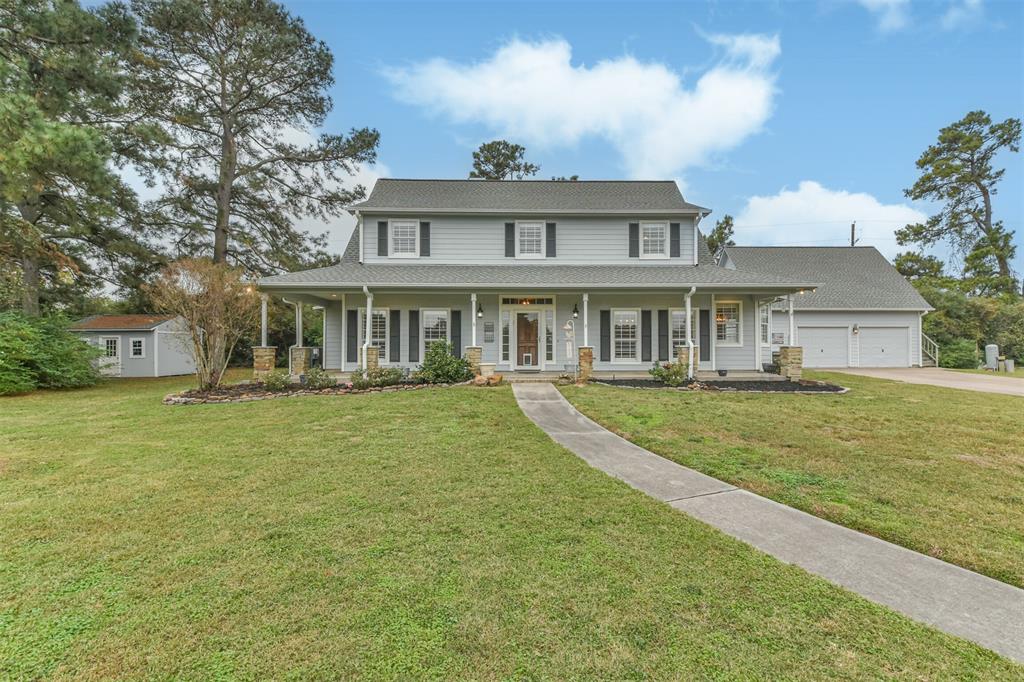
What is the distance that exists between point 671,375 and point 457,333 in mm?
6768

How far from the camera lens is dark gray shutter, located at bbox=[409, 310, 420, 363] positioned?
1345 cm

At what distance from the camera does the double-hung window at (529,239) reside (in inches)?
558

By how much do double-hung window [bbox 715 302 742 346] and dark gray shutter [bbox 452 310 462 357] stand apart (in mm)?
8673

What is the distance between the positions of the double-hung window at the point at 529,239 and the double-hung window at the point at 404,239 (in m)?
3.50

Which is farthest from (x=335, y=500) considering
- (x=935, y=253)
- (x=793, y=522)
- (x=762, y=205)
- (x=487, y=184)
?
(x=935, y=253)

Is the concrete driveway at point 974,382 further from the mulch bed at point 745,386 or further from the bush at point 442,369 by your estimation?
the bush at point 442,369

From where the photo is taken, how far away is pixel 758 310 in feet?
45.1

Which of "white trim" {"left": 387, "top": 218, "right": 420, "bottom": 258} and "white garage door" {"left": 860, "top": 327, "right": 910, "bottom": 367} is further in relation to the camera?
"white garage door" {"left": 860, "top": 327, "right": 910, "bottom": 367}

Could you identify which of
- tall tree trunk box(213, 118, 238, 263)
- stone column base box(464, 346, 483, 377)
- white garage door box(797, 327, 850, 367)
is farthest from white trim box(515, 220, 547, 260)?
white garage door box(797, 327, 850, 367)

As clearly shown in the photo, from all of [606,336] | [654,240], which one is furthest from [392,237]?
[654,240]

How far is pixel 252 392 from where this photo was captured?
1034 cm

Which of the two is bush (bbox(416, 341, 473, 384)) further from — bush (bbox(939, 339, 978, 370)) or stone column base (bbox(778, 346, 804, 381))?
bush (bbox(939, 339, 978, 370))

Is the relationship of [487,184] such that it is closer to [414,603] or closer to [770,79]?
[770,79]

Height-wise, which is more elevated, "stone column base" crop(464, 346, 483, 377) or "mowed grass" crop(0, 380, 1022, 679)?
"stone column base" crop(464, 346, 483, 377)
